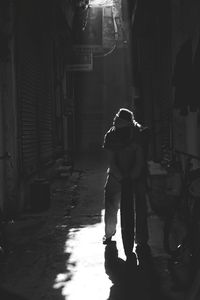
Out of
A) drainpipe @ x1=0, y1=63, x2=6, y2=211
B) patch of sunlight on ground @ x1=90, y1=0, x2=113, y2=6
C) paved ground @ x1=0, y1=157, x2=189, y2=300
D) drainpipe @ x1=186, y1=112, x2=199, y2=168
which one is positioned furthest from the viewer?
patch of sunlight on ground @ x1=90, y1=0, x2=113, y2=6

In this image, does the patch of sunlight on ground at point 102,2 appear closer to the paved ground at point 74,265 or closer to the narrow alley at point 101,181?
the narrow alley at point 101,181

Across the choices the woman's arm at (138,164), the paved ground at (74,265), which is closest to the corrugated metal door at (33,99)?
the paved ground at (74,265)

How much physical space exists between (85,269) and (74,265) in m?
0.23

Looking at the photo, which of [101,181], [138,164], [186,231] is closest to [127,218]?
[138,164]

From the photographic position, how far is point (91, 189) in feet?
44.0

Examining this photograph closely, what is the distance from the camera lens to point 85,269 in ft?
17.6

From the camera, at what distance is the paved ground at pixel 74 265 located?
182 inches

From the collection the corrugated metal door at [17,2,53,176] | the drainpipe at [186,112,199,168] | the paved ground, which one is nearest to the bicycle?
the paved ground

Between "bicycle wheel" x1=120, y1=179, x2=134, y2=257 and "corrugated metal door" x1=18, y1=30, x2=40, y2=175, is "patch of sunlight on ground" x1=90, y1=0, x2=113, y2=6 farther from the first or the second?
"bicycle wheel" x1=120, y1=179, x2=134, y2=257

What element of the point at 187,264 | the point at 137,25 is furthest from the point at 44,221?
the point at 137,25

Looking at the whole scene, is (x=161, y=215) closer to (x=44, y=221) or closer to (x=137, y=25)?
(x=44, y=221)

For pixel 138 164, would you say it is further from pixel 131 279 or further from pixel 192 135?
pixel 192 135

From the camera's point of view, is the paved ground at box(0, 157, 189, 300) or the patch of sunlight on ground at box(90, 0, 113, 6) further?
the patch of sunlight on ground at box(90, 0, 113, 6)

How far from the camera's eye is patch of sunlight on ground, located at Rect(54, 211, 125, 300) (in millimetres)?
4590
